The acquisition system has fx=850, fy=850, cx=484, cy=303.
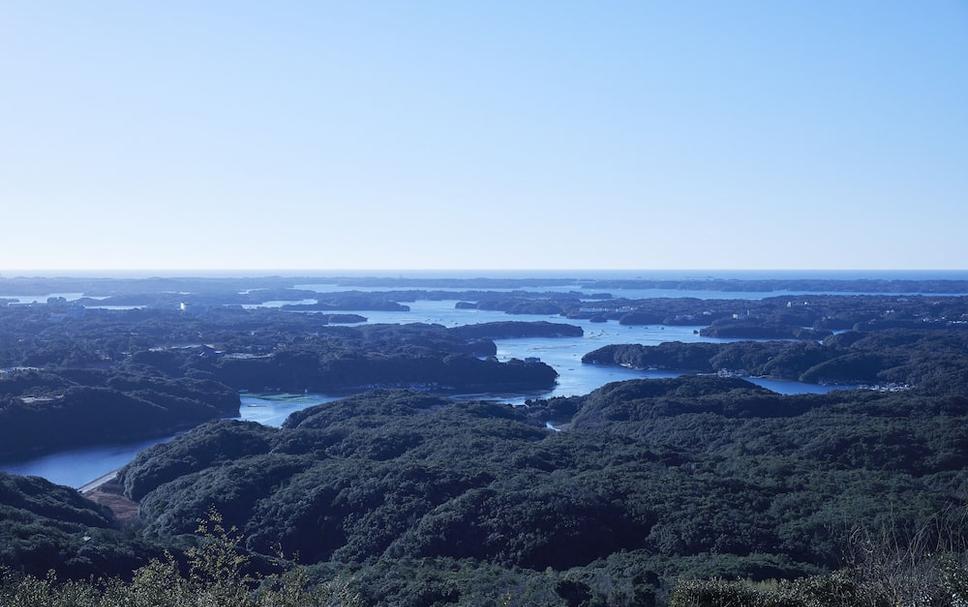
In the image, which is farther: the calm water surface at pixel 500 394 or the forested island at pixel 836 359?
the forested island at pixel 836 359

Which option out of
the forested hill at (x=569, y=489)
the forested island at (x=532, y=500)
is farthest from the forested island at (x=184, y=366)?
the forested hill at (x=569, y=489)

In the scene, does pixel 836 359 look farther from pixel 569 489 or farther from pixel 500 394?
pixel 569 489

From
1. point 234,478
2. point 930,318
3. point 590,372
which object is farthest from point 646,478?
point 930,318

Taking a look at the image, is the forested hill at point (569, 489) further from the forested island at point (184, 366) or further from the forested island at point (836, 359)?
the forested island at point (836, 359)

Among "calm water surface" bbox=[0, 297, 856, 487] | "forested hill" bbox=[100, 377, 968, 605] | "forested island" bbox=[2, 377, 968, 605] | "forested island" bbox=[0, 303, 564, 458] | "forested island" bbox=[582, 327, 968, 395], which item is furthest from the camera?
"forested island" bbox=[582, 327, 968, 395]

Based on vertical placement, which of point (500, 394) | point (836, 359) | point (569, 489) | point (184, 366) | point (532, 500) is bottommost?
point (500, 394)

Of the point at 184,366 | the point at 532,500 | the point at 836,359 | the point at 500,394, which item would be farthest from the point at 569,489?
the point at 836,359

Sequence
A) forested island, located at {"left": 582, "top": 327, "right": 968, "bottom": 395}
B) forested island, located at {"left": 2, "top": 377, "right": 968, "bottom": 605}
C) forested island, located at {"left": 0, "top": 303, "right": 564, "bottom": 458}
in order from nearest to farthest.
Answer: forested island, located at {"left": 2, "top": 377, "right": 968, "bottom": 605} < forested island, located at {"left": 0, "top": 303, "right": 564, "bottom": 458} < forested island, located at {"left": 582, "top": 327, "right": 968, "bottom": 395}

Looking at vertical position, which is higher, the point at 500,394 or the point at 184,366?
the point at 184,366

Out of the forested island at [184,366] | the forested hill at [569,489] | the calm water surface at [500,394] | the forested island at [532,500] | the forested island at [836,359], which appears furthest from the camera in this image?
the forested island at [836,359]

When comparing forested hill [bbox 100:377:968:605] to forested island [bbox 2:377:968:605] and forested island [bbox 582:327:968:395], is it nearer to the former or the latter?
forested island [bbox 2:377:968:605]

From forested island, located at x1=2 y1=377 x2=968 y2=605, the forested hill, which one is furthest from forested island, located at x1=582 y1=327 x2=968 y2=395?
forested island, located at x1=2 y1=377 x2=968 y2=605
